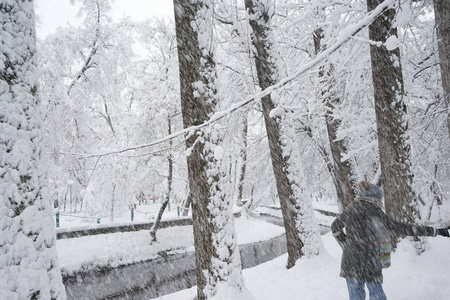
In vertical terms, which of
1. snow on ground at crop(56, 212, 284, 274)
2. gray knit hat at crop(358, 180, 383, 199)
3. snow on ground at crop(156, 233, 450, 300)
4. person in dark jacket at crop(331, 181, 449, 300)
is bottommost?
snow on ground at crop(56, 212, 284, 274)

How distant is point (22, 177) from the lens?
93.8 inches

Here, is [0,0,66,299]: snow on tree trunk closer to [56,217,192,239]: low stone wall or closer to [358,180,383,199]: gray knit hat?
[358,180,383,199]: gray knit hat

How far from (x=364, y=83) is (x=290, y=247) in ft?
13.8

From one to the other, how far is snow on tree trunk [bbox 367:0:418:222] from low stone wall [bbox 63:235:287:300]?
6480 mm

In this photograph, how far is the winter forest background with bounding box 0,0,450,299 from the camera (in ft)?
8.06

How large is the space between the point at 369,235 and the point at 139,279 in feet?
27.2

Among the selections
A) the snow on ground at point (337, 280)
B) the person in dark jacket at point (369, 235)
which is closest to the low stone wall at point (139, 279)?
the snow on ground at point (337, 280)

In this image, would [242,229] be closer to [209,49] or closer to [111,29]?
[111,29]

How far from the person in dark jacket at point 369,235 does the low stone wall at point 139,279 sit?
6.61 metres

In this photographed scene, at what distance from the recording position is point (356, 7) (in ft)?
22.7

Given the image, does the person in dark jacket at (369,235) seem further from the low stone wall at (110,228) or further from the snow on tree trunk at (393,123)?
the low stone wall at (110,228)

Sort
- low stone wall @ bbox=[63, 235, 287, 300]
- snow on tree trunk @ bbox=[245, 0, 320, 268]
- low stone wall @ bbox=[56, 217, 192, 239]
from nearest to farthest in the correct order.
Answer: snow on tree trunk @ bbox=[245, 0, 320, 268], low stone wall @ bbox=[63, 235, 287, 300], low stone wall @ bbox=[56, 217, 192, 239]

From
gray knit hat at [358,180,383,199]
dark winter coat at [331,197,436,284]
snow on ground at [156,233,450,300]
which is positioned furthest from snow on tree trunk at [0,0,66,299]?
gray knit hat at [358,180,383,199]

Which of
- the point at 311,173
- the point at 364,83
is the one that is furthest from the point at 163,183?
the point at 364,83
